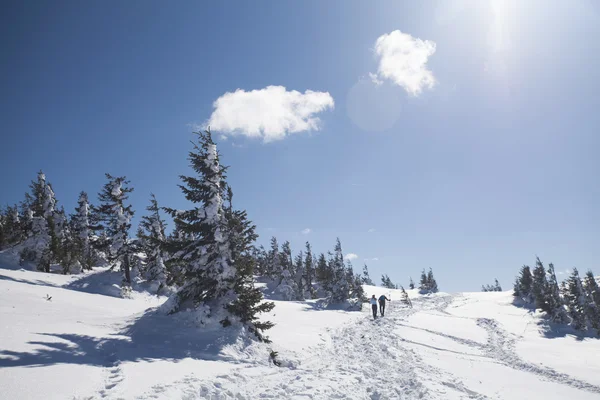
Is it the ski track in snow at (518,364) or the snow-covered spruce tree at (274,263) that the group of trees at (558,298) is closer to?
the ski track in snow at (518,364)

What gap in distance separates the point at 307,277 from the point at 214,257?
63.1 meters

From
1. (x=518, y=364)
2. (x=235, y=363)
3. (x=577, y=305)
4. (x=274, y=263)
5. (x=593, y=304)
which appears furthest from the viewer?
(x=274, y=263)

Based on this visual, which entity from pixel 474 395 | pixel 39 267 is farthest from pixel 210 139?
pixel 39 267

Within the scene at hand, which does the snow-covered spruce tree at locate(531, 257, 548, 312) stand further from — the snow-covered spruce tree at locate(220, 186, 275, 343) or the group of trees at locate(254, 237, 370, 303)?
the snow-covered spruce tree at locate(220, 186, 275, 343)

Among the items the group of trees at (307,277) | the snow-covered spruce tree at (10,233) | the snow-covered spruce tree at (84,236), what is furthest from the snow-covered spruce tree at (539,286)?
the snow-covered spruce tree at (10,233)

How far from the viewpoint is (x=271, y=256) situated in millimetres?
82312

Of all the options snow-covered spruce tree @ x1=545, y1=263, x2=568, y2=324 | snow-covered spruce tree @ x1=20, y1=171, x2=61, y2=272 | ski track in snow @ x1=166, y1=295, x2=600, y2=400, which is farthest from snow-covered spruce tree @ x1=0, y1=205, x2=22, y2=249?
snow-covered spruce tree @ x1=545, y1=263, x2=568, y2=324

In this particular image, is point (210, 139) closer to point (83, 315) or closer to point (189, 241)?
point (189, 241)

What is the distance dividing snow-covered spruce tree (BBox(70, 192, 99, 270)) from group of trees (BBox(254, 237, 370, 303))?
21.1m

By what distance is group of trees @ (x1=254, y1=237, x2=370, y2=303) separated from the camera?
40.3 m

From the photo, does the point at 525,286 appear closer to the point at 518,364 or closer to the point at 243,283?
the point at 518,364

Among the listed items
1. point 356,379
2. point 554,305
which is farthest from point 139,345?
point 554,305

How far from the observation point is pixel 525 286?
6300cm

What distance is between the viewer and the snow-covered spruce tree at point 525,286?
60106mm
